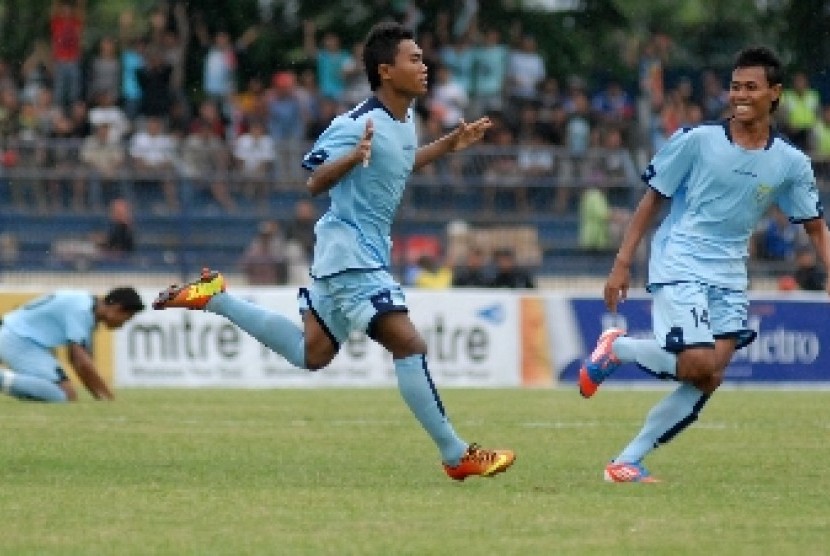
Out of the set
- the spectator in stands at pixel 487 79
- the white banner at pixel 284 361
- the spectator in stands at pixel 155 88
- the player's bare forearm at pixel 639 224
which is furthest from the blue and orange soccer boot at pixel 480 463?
the spectator in stands at pixel 487 79

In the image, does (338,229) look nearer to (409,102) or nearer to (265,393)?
(409,102)

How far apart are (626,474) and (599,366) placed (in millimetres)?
808

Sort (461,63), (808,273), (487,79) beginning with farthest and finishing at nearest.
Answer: (461,63) < (487,79) < (808,273)

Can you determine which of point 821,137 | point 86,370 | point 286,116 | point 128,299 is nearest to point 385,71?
point 128,299

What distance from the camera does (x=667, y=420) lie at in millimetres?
10438

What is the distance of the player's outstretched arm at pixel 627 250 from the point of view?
10.4 m

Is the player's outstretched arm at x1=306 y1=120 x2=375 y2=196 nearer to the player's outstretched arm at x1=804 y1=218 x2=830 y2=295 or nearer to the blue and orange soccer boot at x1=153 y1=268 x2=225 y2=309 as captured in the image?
the blue and orange soccer boot at x1=153 y1=268 x2=225 y2=309

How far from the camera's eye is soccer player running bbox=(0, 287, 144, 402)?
59.2 ft

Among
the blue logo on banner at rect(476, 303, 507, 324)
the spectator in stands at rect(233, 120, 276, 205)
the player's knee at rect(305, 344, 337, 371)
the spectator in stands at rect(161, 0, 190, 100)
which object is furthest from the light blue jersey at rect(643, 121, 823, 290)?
the spectator in stands at rect(161, 0, 190, 100)

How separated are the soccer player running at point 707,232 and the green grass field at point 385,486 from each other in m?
0.53

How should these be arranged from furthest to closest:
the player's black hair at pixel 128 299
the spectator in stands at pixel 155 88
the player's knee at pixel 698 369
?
the spectator in stands at pixel 155 88
the player's black hair at pixel 128 299
the player's knee at pixel 698 369

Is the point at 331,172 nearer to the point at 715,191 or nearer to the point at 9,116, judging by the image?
the point at 715,191

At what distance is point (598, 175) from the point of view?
84.6 ft

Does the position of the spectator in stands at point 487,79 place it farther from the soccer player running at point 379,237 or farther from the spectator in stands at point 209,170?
the soccer player running at point 379,237
